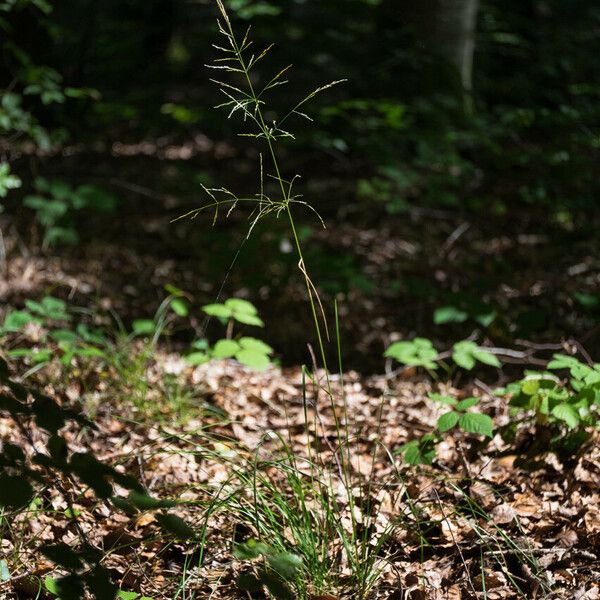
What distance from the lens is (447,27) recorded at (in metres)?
5.73

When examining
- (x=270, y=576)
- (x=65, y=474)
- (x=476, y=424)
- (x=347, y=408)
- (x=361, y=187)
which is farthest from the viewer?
(x=361, y=187)

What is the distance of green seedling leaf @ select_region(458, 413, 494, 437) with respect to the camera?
2041 millimetres

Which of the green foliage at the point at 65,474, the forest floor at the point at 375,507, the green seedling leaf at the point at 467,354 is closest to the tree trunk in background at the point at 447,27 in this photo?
the green seedling leaf at the point at 467,354

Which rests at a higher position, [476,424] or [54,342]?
[476,424]

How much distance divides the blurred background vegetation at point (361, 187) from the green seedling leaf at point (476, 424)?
1.48 meters

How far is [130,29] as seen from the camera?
841cm

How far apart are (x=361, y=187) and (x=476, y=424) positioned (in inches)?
136

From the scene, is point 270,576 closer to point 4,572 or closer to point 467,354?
point 4,572

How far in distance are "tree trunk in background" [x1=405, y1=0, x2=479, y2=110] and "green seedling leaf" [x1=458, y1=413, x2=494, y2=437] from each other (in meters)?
4.40

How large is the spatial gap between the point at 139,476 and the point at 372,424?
114 centimetres

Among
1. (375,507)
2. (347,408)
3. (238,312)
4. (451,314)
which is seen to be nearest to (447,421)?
(375,507)

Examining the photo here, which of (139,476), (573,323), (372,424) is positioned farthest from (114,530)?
(573,323)

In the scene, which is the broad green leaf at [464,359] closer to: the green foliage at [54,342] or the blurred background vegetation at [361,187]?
the blurred background vegetation at [361,187]

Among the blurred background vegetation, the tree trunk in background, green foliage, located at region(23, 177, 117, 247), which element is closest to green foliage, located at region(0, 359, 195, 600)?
the blurred background vegetation
